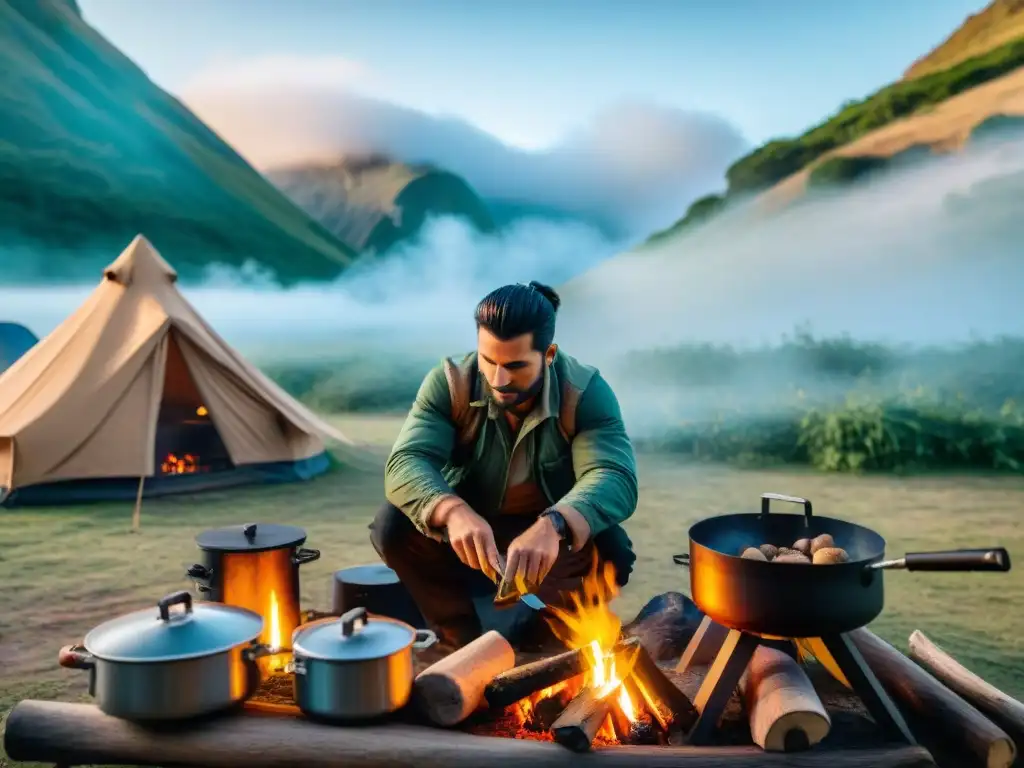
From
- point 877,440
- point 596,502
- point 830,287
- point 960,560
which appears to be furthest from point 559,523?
point 830,287

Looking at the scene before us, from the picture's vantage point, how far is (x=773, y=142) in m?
15.9

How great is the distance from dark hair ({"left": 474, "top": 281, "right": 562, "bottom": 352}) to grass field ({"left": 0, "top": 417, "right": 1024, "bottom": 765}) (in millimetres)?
1851

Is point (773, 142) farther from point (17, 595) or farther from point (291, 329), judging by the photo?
point (17, 595)

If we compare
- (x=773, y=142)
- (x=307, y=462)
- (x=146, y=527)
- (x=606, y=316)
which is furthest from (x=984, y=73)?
(x=146, y=527)

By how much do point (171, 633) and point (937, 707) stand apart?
1943 millimetres

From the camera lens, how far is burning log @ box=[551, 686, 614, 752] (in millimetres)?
1945

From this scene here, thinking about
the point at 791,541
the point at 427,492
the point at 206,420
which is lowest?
the point at 791,541

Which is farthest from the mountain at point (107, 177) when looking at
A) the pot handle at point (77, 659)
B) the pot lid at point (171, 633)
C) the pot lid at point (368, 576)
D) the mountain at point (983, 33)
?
the pot lid at point (171, 633)

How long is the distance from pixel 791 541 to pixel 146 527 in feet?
14.9

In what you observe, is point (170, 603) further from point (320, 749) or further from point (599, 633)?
point (599, 633)

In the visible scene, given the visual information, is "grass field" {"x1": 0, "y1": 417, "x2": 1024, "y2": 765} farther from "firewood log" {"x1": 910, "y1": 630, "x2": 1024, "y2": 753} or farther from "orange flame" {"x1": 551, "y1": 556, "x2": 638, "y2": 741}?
"orange flame" {"x1": 551, "y1": 556, "x2": 638, "y2": 741}

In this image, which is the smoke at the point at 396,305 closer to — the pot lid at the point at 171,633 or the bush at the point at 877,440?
the bush at the point at 877,440

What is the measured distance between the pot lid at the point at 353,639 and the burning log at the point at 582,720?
0.41m

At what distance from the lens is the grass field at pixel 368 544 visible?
11.5 ft
